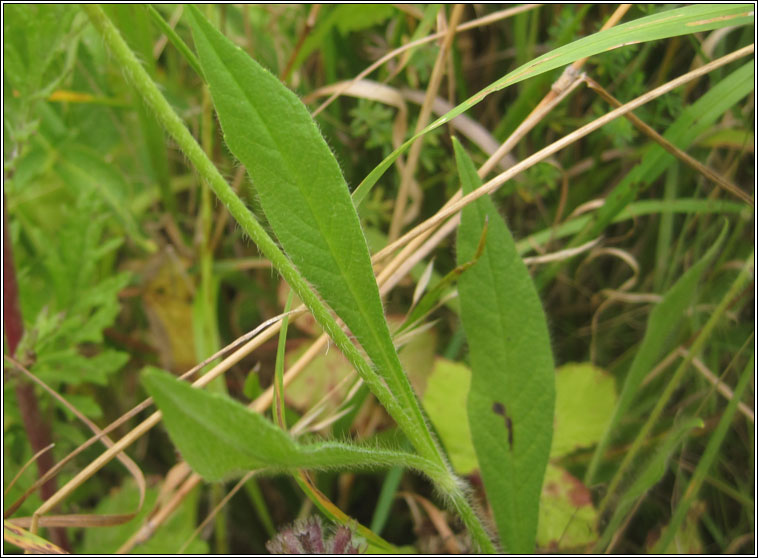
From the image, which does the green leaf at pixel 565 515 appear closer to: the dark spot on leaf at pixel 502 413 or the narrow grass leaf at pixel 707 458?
the narrow grass leaf at pixel 707 458

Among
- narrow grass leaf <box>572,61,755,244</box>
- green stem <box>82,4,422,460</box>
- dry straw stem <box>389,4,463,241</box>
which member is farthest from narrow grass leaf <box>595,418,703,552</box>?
dry straw stem <box>389,4,463,241</box>

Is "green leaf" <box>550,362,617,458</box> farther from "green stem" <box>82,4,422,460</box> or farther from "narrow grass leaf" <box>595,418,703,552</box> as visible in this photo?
Answer: "green stem" <box>82,4,422,460</box>

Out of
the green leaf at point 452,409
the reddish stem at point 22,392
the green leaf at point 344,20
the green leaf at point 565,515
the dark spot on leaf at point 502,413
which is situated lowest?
the green leaf at point 565,515

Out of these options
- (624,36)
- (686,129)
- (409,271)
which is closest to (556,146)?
(624,36)

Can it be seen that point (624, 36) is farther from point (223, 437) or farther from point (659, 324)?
point (223, 437)

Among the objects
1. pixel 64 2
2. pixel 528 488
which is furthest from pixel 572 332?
pixel 64 2

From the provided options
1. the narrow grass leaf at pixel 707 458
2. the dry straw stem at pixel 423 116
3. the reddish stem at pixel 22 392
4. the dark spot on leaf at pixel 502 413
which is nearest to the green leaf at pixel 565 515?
the narrow grass leaf at pixel 707 458

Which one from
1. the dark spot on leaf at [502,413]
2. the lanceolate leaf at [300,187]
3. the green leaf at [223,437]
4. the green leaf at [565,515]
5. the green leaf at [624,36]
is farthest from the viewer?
the green leaf at [565,515]
